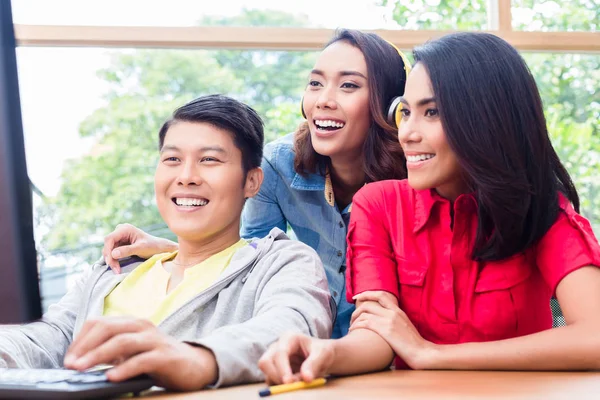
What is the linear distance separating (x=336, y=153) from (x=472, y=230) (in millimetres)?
613

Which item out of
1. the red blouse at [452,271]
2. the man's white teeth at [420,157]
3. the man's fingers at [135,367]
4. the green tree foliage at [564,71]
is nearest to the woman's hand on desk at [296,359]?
the man's fingers at [135,367]

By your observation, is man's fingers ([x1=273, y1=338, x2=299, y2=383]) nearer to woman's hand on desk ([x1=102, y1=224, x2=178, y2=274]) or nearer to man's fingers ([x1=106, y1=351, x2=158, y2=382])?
man's fingers ([x1=106, y1=351, x2=158, y2=382])

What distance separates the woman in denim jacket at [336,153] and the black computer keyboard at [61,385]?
1058 millimetres

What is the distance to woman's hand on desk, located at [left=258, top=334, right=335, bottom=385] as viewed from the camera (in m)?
0.93

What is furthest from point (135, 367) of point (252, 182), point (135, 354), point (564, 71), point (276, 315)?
point (564, 71)

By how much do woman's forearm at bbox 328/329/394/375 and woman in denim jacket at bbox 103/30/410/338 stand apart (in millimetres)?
666

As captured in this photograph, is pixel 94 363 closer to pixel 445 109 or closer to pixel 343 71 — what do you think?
pixel 445 109

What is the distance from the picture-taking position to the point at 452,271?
138 centimetres

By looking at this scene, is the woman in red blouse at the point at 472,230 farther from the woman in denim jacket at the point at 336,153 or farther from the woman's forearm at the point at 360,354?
the woman in denim jacket at the point at 336,153

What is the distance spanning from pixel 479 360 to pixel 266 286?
1.22 ft

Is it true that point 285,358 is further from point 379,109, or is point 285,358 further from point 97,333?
point 379,109

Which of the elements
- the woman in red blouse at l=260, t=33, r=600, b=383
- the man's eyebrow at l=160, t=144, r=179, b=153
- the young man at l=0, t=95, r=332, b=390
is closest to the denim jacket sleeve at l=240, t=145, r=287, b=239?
the young man at l=0, t=95, r=332, b=390

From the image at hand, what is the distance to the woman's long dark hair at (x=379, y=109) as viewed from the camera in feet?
6.07

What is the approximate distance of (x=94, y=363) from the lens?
88 centimetres
